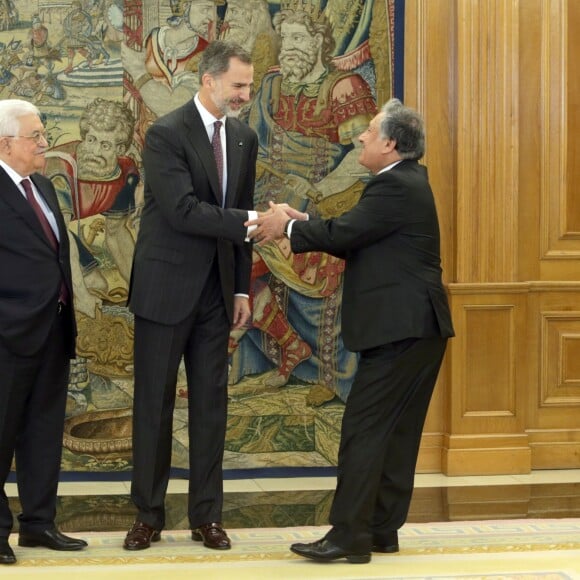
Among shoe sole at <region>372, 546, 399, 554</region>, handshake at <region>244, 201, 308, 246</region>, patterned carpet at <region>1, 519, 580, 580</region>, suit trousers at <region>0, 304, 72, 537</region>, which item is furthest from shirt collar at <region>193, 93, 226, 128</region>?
shoe sole at <region>372, 546, 399, 554</region>

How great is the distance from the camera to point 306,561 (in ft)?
13.0

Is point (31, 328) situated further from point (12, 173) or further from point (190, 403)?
point (190, 403)

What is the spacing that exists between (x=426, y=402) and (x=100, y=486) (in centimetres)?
209

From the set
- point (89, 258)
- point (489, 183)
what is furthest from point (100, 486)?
point (489, 183)

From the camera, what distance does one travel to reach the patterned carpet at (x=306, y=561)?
12.4ft

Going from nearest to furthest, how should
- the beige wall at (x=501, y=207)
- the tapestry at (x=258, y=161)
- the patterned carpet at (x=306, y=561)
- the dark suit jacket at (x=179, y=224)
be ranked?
the patterned carpet at (x=306, y=561) → the dark suit jacket at (x=179, y=224) → the tapestry at (x=258, y=161) → the beige wall at (x=501, y=207)

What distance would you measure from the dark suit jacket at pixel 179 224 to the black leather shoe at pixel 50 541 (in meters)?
0.89

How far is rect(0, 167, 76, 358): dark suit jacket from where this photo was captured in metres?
3.85

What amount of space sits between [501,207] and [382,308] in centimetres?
209

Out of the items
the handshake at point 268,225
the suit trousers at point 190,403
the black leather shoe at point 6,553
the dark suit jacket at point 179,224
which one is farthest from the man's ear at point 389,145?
the black leather shoe at point 6,553

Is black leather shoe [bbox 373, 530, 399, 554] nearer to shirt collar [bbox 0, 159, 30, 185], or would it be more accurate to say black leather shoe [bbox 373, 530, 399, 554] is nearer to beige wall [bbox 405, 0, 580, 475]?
beige wall [bbox 405, 0, 580, 475]

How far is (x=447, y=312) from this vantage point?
3.96 meters

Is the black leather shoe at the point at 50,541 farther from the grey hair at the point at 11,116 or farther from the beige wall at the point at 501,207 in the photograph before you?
the beige wall at the point at 501,207

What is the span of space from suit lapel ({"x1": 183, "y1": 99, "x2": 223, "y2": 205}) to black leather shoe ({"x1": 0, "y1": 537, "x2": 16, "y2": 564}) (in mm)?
1467
